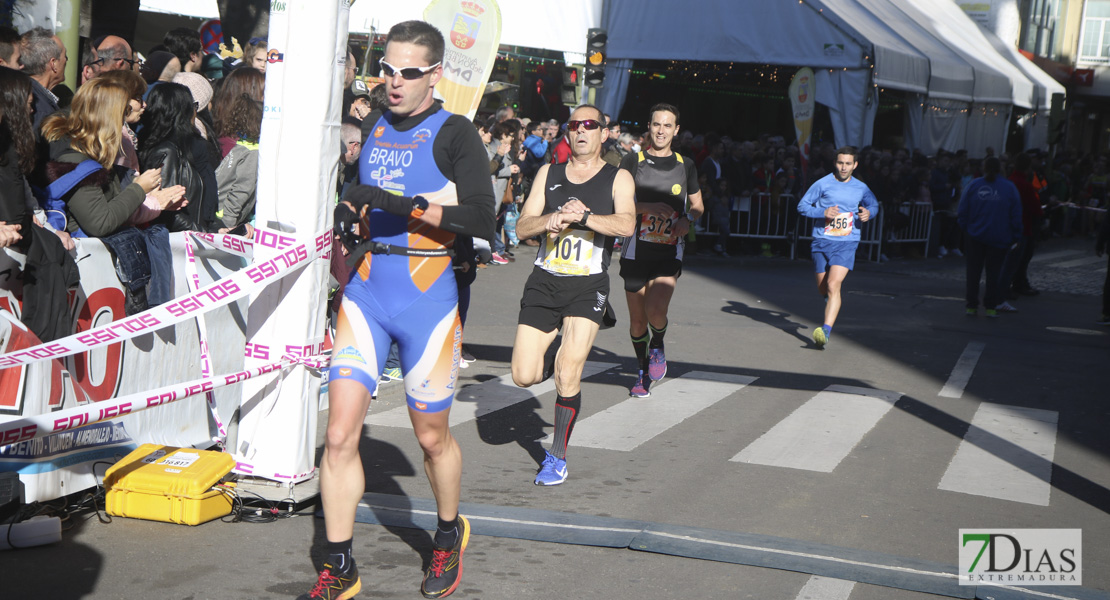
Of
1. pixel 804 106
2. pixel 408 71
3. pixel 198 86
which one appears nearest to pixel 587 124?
pixel 408 71

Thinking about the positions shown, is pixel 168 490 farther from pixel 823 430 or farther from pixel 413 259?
pixel 823 430

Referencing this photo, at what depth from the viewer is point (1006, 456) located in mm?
7434

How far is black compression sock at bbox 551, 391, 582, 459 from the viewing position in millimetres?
6332

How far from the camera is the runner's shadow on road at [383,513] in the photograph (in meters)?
4.95

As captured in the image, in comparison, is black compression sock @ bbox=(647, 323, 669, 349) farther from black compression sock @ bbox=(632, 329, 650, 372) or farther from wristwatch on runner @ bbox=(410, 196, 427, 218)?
wristwatch on runner @ bbox=(410, 196, 427, 218)

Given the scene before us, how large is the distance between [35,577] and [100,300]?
6.11ft

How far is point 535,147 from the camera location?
1827 cm

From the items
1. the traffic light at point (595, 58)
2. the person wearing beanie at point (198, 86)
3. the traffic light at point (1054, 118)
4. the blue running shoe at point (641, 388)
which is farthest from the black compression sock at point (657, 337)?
the traffic light at point (1054, 118)

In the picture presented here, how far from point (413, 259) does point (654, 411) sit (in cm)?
421

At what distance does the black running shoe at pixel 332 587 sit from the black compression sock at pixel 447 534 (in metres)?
0.44

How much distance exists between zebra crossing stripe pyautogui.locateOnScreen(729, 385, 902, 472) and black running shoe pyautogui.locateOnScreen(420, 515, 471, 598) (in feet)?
9.41

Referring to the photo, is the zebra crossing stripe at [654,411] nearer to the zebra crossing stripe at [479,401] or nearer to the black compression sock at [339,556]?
the zebra crossing stripe at [479,401]

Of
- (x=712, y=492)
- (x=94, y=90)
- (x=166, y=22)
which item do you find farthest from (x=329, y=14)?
(x=166, y=22)

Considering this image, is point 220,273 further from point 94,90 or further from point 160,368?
point 94,90
